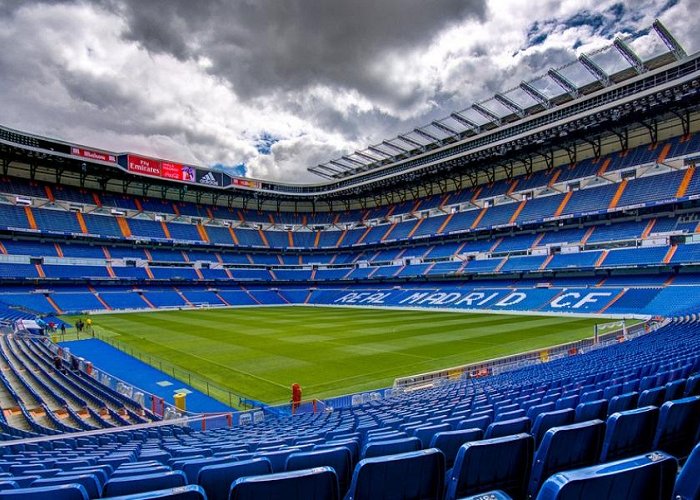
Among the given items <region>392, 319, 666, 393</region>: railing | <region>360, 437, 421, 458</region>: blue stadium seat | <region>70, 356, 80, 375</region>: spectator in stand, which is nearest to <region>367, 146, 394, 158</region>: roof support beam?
<region>392, 319, 666, 393</region>: railing

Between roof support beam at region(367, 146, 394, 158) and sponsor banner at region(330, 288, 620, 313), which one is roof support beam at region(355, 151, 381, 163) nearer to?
roof support beam at region(367, 146, 394, 158)

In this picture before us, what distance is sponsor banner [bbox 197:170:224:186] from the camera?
69000 mm

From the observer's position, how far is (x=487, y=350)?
25.4m

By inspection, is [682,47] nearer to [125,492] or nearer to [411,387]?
[411,387]

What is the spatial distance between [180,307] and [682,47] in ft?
208

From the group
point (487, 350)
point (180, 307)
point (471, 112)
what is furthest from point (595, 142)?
point (180, 307)

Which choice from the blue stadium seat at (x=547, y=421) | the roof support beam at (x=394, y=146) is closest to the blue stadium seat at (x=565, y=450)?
the blue stadium seat at (x=547, y=421)

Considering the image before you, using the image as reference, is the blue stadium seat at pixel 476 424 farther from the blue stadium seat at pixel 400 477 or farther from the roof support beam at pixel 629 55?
the roof support beam at pixel 629 55

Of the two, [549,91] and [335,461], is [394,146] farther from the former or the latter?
[335,461]

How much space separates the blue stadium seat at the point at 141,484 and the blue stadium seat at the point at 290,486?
89cm

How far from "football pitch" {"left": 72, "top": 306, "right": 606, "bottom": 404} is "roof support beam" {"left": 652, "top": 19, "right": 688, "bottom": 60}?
23.9 meters

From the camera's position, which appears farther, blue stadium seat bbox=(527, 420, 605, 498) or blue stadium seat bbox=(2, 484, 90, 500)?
blue stadium seat bbox=(527, 420, 605, 498)

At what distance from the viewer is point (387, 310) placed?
53094mm

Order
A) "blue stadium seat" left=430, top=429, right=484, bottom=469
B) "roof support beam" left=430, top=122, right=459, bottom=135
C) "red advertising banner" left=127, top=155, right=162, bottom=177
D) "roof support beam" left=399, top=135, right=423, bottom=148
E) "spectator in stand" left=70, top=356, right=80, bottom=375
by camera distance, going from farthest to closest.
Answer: "red advertising banner" left=127, top=155, right=162, bottom=177
"roof support beam" left=399, top=135, right=423, bottom=148
"roof support beam" left=430, top=122, right=459, bottom=135
"spectator in stand" left=70, top=356, right=80, bottom=375
"blue stadium seat" left=430, top=429, right=484, bottom=469
